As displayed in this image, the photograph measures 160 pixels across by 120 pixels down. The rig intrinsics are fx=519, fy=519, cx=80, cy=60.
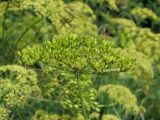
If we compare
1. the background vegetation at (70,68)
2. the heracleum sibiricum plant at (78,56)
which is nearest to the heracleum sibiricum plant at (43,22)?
the background vegetation at (70,68)

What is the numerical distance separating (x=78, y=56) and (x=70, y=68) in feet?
0.28

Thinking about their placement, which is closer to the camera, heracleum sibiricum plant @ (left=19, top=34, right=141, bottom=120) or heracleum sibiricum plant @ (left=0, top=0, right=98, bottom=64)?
heracleum sibiricum plant @ (left=19, top=34, right=141, bottom=120)

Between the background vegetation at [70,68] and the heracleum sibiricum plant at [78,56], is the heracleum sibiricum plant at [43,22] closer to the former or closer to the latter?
the background vegetation at [70,68]

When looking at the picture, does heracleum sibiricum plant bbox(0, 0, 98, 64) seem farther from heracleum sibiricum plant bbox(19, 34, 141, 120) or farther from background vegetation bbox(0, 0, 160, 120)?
heracleum sibiricum plant bbox(19, 34, 141, 120)

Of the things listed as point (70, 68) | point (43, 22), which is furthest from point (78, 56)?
point (43, 22)

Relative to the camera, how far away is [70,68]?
285 centimetres

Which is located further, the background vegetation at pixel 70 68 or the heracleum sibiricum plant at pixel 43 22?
the heracleum sibiricum plant at pixel 43 22

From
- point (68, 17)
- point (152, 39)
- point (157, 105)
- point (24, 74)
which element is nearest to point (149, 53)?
point (152, 39)

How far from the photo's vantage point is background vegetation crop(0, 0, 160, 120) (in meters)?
2.93

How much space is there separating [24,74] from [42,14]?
25.8 inches

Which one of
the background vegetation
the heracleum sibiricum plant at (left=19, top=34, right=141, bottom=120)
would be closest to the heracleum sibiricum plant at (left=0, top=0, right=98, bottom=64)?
the background vegetation

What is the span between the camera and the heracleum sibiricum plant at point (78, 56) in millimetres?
2837

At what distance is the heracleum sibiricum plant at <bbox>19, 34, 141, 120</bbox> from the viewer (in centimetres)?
284

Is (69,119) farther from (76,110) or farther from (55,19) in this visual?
(55,19)
